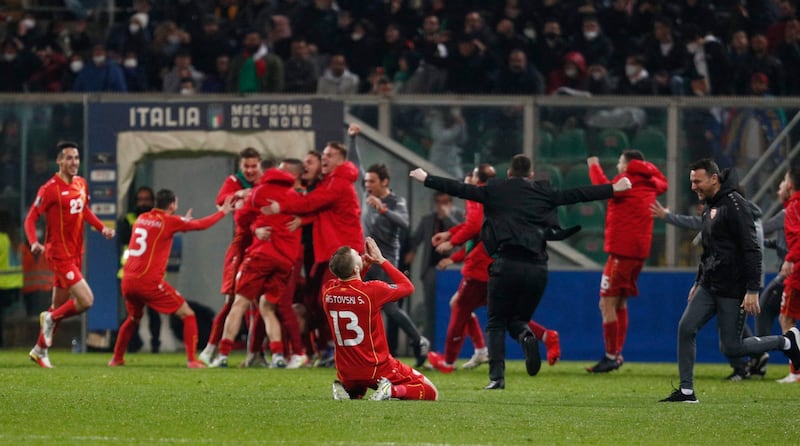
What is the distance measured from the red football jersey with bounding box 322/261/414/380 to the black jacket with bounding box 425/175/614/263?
2.15 metres

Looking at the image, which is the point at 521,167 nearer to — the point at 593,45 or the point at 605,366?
the point at 605,366

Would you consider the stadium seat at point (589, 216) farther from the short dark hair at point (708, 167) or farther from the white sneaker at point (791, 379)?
the short dark hair at point (708, 167)

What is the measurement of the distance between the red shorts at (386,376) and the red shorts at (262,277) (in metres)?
4.67

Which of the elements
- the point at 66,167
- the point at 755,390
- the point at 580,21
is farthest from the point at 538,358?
the point at 580,21

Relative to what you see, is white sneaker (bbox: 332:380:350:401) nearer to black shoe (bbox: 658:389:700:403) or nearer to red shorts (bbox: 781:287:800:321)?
black shoe (bbox: 658:389:700:403)

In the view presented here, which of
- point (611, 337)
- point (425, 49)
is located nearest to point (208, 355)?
point (611, 337)

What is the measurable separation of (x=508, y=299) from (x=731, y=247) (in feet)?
7.11

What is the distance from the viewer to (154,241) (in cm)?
1611

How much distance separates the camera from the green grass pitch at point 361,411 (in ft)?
31.0

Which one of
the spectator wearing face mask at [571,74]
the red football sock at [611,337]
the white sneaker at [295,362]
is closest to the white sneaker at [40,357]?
the white sneaker at [295,362]

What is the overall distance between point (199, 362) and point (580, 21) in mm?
8826

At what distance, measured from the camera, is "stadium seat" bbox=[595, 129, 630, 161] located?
62.8ft

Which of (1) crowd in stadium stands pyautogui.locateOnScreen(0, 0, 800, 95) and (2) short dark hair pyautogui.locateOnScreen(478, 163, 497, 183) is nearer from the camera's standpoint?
(2) short dark hair pyautogui.locateOnScreen(478, 163, 497, 183)

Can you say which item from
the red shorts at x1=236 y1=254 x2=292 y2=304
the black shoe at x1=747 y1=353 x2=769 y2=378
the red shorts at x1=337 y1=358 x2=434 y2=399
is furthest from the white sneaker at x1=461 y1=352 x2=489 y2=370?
the red shorts at x1=337 y1=358 x2=434 y2=399
